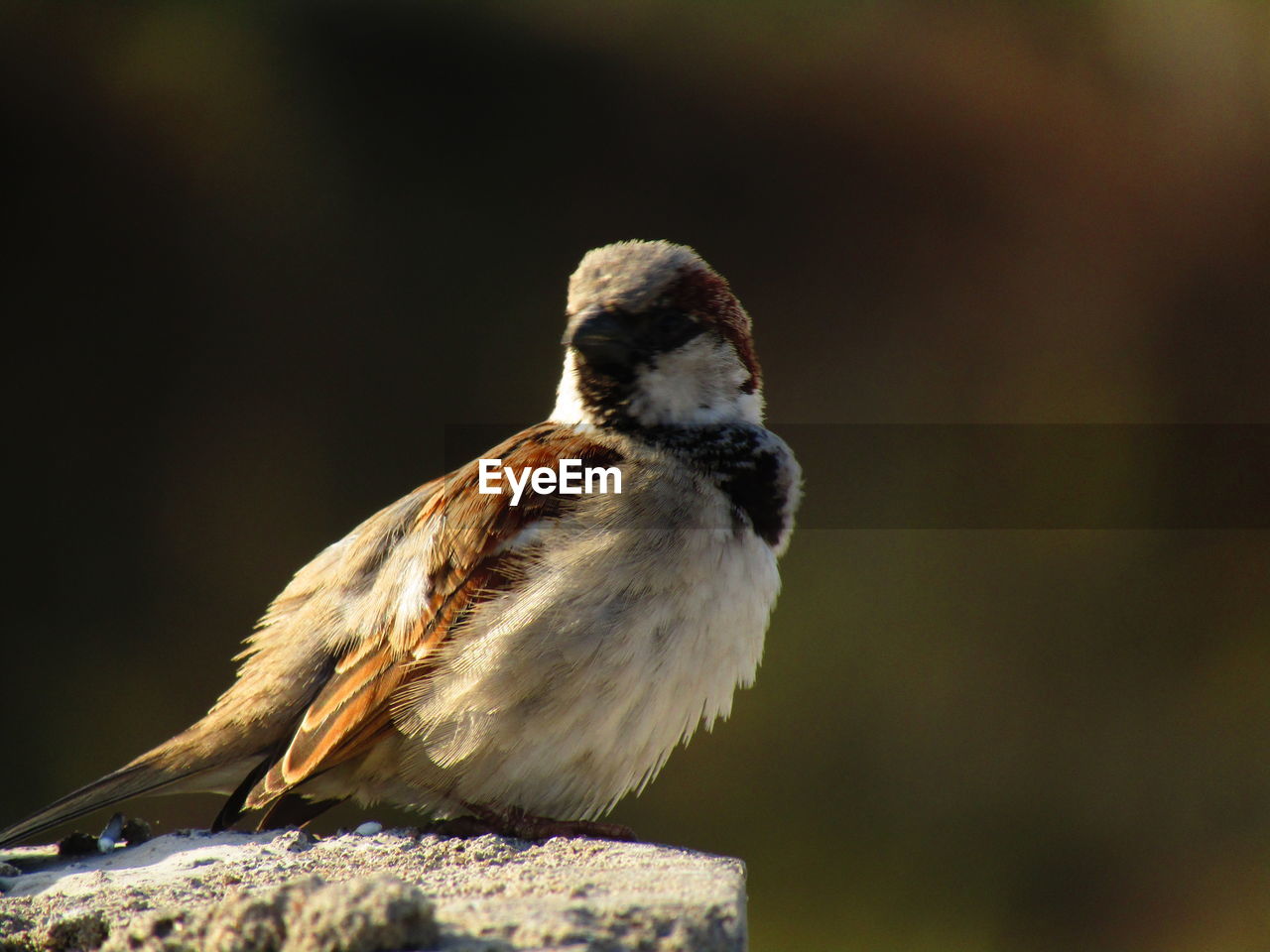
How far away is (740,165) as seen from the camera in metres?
4.07

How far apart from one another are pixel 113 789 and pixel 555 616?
2.38 ft

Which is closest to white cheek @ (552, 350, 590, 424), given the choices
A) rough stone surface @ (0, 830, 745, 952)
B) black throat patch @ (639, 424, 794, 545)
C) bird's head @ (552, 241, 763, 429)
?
bird's head @ (552, 241, 763, 429)

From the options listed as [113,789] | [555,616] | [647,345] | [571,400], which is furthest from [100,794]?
[647,345]

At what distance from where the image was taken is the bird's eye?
1.99 m

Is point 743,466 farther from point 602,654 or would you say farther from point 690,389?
point 602,654

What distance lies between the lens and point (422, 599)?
186cm

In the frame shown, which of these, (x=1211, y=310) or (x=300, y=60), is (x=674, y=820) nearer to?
(x=1211, y=310)

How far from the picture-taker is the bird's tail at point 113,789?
73.2 inches

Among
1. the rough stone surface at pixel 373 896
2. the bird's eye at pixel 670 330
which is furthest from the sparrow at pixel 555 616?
the rough stone surface at pixel 373 896

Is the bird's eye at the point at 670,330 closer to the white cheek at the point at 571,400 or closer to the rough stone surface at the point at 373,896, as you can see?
the white cheek at the point at 571,400

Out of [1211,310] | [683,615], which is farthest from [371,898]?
[1211,310]

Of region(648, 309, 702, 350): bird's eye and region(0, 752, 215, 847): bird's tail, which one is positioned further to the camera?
region(648, 309, 702, 350): bird's eye

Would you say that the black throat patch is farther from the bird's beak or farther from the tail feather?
the tail feather

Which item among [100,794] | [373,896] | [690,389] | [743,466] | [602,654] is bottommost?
[100,794]
